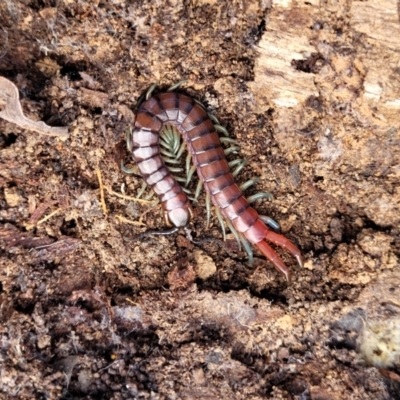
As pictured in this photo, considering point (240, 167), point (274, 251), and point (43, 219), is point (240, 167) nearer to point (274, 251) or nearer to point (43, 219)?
point (274, 251)

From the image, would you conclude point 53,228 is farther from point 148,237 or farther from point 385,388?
point 385,388

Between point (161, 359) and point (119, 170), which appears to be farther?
point (119, 170)

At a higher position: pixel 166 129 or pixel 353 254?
pixel 166 129

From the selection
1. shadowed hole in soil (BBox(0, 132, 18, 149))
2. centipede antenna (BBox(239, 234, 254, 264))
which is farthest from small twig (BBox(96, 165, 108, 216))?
centipede antenna (BBox(239, 234, 254, 264))

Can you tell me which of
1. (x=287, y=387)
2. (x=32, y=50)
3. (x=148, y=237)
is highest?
(x=32, y=50)

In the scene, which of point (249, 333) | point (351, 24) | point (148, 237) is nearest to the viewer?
point (351, 24)

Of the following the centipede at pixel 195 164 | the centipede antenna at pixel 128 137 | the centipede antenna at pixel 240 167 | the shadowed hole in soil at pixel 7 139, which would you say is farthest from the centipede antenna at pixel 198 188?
the shadowed hole in soil at pixel 7 139

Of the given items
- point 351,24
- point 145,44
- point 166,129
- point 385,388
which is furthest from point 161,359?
point 351,24

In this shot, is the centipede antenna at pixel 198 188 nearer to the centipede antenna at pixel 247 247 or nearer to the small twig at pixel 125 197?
the small twig at pixel 125 197
